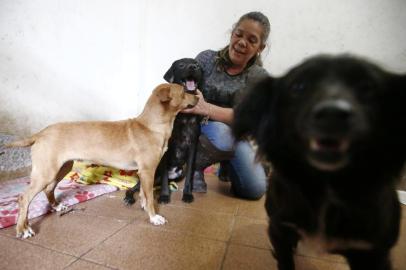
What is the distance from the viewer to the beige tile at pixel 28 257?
160 cm

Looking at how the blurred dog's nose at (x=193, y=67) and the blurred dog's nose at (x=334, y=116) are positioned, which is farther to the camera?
the blurred dog's nose at (x=193, y=67)

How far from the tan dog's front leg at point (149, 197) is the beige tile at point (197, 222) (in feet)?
0.22

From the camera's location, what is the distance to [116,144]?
260 centimetres

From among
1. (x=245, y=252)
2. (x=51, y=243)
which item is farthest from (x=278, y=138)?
(x=51, y=243)

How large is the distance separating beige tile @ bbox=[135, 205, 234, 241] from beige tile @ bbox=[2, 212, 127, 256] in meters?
0.27

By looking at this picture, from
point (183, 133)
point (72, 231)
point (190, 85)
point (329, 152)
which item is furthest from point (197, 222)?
point (329, 152)

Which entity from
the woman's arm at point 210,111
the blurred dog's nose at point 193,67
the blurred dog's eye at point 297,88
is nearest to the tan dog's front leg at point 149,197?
the woman's arm at point 210,111

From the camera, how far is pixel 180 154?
312 centimetres

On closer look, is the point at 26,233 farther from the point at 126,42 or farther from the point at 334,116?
the point at 126,42

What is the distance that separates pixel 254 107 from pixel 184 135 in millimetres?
1884

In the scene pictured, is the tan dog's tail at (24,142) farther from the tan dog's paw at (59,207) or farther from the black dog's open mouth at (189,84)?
the black dog's open mouth at (189,84)

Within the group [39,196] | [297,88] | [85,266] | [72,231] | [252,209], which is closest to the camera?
[297,88]

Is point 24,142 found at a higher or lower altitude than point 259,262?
higher

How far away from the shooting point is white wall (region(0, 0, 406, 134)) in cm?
316
